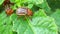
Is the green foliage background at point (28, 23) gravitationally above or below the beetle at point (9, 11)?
below

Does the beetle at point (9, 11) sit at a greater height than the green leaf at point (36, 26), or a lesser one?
greater

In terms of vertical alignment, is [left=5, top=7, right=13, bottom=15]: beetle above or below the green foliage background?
above

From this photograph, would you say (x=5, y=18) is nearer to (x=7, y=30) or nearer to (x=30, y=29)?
(x=7, y=30)

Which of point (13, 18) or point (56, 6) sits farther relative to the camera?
point (56, 6)

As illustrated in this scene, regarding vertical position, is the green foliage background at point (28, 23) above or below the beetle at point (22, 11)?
below

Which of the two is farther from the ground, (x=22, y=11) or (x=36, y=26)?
(x=22, y=11)

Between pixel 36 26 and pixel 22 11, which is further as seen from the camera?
pixel 36 26

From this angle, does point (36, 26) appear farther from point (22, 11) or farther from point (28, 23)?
point (22, 11)

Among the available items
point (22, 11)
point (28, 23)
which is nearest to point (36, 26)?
point (28, 23)

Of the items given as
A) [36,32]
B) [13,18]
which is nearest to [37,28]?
[36,32]

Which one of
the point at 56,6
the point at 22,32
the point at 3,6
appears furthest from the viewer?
the point at 56,6

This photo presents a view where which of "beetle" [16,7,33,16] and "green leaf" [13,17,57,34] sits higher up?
"beetle" [16,7,33,16]
